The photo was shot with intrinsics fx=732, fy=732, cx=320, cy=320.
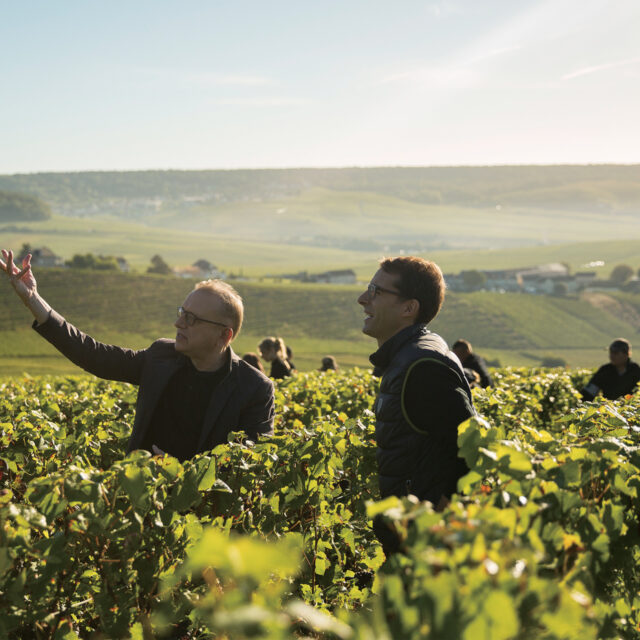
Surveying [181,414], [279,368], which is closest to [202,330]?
[181,414]

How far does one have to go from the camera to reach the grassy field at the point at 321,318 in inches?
3784

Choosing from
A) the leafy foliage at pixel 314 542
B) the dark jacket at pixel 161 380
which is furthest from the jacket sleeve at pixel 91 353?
the leafy foliage at pixel 314 542

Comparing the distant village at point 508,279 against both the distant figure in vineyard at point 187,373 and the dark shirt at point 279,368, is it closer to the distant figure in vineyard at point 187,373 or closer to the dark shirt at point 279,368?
the dark shirt at point 279,368

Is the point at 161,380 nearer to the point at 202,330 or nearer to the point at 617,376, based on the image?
the point at 202,330

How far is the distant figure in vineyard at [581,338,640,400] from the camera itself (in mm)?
9930

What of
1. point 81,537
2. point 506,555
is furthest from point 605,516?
point 81,537

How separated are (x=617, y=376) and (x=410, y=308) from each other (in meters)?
7.30

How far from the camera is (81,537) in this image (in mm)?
2742

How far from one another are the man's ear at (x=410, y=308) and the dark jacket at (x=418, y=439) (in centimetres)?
32

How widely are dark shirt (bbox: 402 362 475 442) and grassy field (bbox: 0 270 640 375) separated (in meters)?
81.2

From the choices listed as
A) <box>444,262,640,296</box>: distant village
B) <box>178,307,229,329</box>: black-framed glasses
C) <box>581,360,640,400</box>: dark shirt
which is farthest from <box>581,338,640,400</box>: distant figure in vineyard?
<box>444,262,640,296</box>: distant village

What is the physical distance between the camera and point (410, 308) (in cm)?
390

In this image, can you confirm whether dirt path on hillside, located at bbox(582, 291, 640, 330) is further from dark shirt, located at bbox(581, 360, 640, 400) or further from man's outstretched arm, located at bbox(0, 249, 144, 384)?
man's outstretched arm, located at bbox(0, 249, 144, 384)

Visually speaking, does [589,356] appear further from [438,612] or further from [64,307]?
[438,612]
